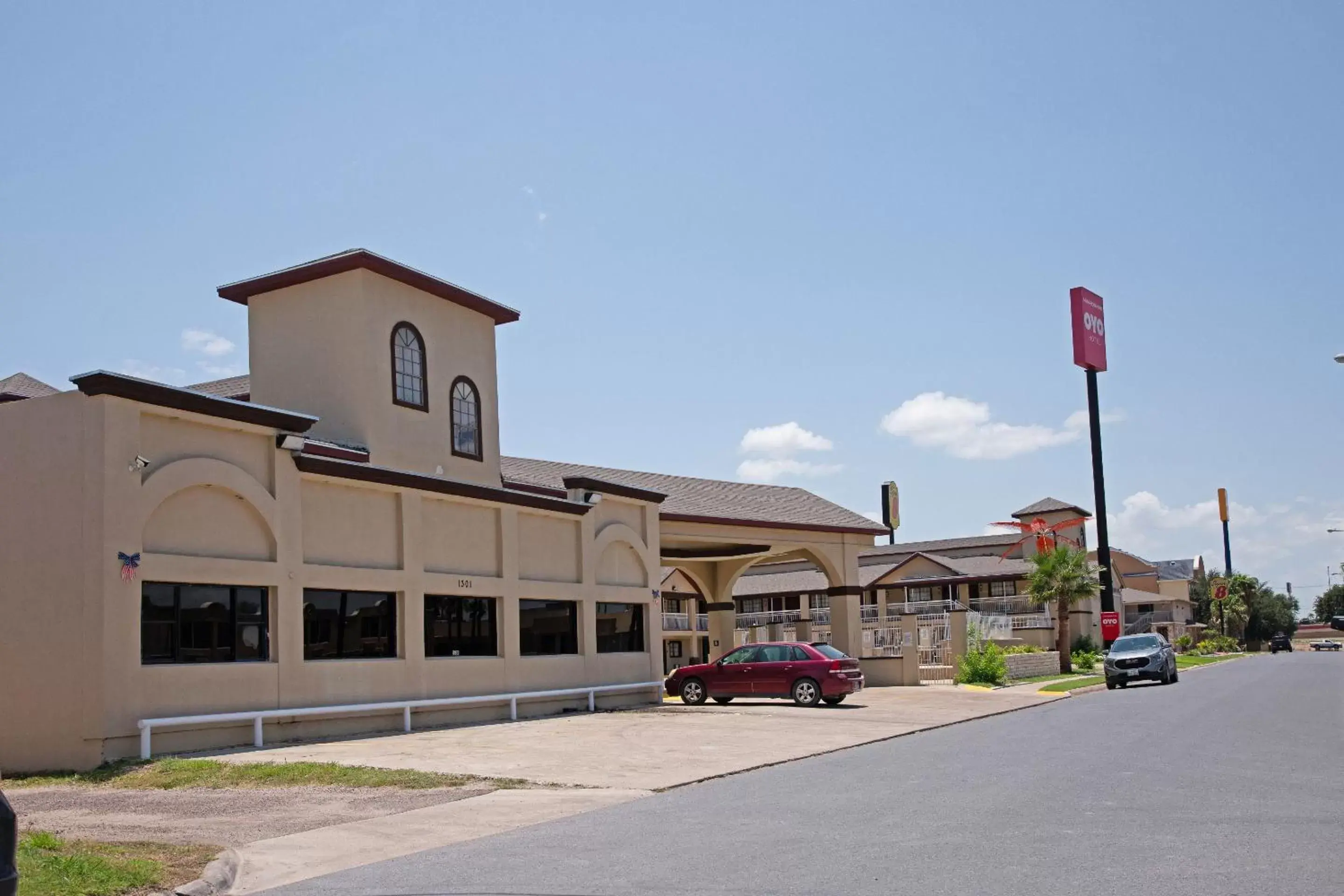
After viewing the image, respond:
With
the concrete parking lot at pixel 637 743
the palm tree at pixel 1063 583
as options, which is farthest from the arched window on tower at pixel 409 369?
the palm tree at pixel 1063 583

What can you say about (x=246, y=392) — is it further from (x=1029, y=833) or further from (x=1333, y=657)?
(x=1333, y=657)

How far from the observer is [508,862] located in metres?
9.89

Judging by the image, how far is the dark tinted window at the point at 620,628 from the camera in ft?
98.9

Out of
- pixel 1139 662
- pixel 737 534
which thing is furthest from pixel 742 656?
pixel 1139 662

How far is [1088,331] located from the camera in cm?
6347

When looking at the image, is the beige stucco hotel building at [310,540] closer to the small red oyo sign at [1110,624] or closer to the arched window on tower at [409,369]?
the arched window on tower at [409,369]

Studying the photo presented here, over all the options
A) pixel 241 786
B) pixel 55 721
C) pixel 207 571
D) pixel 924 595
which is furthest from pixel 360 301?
pixel 924 595

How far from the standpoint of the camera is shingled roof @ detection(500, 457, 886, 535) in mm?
32781

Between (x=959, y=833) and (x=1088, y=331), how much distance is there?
5668 cm

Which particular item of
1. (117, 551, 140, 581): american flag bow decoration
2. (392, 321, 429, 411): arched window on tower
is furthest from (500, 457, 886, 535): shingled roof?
(117, 551, 140, 581): american flag bow decoration

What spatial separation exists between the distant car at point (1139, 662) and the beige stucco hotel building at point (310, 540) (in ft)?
43.9

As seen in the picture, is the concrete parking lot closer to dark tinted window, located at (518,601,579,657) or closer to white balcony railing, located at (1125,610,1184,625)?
dark tinted window, located at (518,601,579,657)

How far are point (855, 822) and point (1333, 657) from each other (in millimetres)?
72783

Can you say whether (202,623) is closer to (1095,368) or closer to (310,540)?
(310,540)
